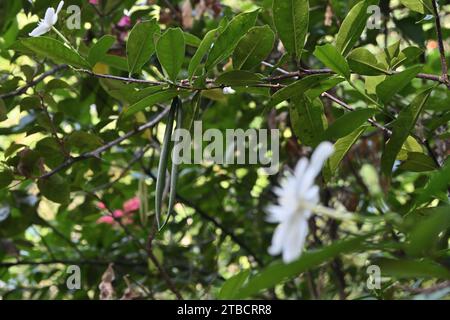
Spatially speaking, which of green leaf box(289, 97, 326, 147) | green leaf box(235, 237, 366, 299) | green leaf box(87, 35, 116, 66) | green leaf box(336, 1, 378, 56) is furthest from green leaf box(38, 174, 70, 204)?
green leaf box(235, 237, 366, 299)

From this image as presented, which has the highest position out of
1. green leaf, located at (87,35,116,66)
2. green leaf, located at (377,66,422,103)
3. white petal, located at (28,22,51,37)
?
white petal, located at (28,22,51,37)

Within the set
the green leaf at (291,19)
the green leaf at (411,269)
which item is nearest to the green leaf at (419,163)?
the green leaf at (291,19)

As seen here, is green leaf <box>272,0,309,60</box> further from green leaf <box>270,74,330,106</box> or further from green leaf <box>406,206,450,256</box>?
green leaf <box>406,206,450,256</box>

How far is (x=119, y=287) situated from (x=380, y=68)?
3.03ft

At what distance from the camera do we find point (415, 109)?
2.45 ft

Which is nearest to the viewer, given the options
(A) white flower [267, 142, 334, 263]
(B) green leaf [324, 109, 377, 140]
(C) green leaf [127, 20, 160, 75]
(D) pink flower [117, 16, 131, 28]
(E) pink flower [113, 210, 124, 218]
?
(A) white flower [267, 142, 334, 263]

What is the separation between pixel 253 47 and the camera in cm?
78

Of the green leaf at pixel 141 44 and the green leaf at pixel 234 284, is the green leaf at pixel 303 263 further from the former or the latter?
the green leaf at pixel 141 44

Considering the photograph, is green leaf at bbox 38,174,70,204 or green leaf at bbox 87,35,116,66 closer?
green leaf at bbox 87,35,116,66

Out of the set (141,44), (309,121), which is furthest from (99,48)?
(309,121)

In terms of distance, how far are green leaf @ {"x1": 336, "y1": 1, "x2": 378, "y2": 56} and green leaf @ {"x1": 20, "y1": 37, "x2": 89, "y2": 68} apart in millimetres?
297

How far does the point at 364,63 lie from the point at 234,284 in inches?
11.4

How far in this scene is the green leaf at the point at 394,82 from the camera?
2.37 feet

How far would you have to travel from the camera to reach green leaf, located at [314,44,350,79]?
0.71 metres
